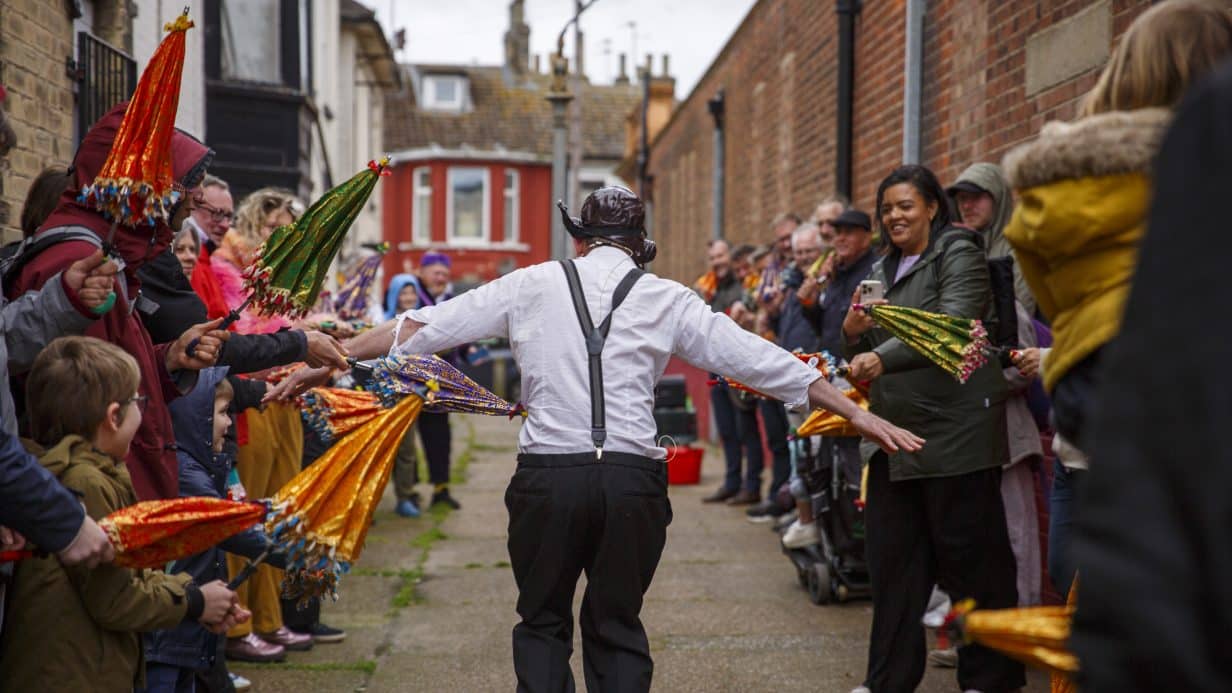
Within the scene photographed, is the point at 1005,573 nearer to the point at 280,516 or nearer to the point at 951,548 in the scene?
the point at 951,548

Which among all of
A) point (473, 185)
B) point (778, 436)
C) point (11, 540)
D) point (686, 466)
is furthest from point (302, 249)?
point (473, 185)

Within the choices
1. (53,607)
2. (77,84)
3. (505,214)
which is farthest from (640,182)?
(53,607)

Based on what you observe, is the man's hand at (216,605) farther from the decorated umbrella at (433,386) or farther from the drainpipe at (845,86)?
the drainpipe at (845,86)

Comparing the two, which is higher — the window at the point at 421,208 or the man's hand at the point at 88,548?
the window at the point at 421,208

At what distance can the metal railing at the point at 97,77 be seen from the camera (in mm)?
6988

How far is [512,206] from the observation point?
141 ft

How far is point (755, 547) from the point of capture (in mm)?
9047

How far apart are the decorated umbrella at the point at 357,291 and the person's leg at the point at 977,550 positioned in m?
4.77

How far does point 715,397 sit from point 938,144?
4029 millimetres

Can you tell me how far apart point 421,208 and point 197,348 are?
1535 inches

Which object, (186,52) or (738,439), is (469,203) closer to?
(738,439)

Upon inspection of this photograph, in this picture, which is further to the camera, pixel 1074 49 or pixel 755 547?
pixel 755 547

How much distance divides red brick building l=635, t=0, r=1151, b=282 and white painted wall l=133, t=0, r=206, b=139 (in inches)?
188

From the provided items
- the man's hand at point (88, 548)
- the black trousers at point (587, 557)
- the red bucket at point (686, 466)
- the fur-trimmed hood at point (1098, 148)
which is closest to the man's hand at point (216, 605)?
the man's hand at point (88, 548)
